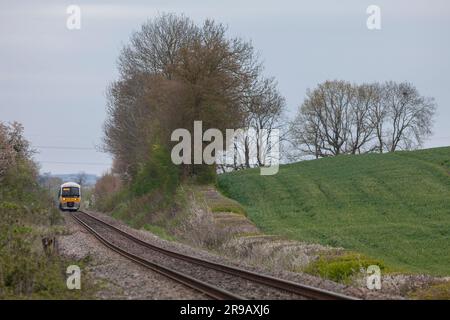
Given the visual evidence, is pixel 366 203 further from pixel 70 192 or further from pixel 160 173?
pixel 70 192

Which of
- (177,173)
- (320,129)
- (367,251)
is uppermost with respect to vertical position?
(320,129)

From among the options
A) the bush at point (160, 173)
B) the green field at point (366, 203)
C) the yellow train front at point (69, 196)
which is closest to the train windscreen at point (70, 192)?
the yellow train front at point (69, 196)

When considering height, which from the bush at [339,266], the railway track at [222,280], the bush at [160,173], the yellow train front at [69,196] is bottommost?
the bush at [339,266]

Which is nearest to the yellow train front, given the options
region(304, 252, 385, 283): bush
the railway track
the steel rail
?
the railway track

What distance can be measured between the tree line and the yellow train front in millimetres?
5184

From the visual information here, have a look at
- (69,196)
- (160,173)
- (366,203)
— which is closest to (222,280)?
(366,203)

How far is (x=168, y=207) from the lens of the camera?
46.1 m

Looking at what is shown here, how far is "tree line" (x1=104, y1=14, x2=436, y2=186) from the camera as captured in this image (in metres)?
49.9

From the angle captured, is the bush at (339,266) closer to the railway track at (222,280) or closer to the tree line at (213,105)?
the railway track at (222,280)

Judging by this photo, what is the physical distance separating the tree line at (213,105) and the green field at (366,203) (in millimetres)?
5808

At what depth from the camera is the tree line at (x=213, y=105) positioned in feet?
164
